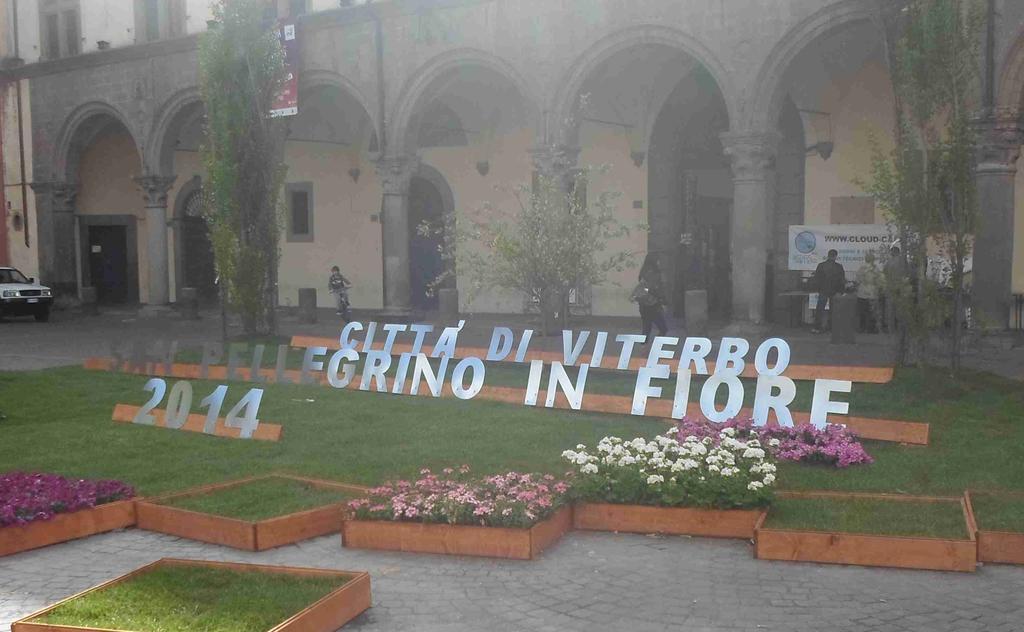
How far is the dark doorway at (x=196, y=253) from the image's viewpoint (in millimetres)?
27734

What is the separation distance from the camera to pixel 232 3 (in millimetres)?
17703

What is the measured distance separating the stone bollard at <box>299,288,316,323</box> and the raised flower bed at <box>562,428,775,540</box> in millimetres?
15074

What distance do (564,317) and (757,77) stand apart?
4.54 metres

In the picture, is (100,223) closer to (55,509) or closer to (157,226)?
(157,226)

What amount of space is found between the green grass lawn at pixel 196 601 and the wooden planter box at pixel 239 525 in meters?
0.78

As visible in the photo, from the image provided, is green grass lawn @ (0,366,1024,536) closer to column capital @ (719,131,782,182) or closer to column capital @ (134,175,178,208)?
column capital @ (719,131,782,182)

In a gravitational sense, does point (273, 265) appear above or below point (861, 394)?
above

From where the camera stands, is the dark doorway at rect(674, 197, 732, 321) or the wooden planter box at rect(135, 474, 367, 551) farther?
the dark doorway at rect(674, 197, 732, 321)

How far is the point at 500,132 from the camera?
875 inches

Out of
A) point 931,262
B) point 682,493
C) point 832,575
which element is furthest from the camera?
point 931,262

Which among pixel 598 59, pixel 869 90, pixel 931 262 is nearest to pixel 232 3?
pixel 598 59

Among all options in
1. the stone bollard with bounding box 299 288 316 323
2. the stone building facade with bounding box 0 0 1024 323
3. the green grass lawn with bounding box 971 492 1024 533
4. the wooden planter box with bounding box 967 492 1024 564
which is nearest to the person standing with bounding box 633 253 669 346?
the stone building facade with bounding box 0 0 1024 323

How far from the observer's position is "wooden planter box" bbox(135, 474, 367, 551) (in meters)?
6.54

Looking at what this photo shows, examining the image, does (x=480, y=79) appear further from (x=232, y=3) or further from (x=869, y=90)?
(x=869, y=90)
